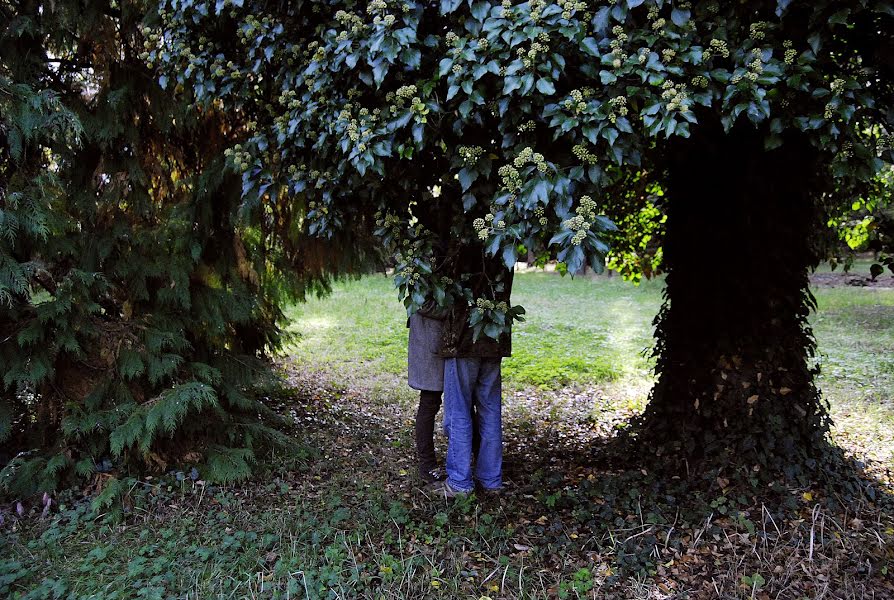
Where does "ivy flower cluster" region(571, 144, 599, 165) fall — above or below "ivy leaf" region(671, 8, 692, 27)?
below

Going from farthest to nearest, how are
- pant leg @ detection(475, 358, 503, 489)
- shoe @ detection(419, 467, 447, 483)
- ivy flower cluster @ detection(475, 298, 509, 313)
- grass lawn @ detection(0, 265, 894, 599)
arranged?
shoe @ detection(419, 467, 447, 483) < pant leg @ detection(475, 358, 503, 489) < grass lawn @ detection(0, 265, 894, 599) < ivy flower cluster @ detection(475, 298, 509, 313)

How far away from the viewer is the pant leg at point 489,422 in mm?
3836

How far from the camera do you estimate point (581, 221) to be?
6.87ft

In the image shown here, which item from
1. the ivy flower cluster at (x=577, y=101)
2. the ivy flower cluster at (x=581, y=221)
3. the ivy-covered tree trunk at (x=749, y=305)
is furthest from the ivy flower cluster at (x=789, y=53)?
the ivy-covered tree trunk at (x=749, y=305)

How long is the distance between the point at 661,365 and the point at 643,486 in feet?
2.95

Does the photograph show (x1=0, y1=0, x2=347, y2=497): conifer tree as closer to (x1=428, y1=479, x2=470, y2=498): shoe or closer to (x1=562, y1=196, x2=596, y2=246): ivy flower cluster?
(x1=428, y1=479, x2=470, y2=498): shoe

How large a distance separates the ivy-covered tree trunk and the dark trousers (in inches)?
51.3

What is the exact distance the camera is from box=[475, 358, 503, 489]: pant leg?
3.84 m

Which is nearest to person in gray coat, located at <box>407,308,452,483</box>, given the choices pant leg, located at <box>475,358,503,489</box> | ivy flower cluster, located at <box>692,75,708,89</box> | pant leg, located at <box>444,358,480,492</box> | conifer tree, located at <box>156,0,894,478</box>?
pant leg, located at <box>444,358,480,492</box>

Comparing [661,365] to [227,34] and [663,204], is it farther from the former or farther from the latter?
[227,34]

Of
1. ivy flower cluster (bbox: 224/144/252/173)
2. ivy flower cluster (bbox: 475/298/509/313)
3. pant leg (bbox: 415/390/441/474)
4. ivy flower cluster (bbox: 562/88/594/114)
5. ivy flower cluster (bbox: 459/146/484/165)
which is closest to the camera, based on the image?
ivy flower cluster (bbox: 562/88/594/114)

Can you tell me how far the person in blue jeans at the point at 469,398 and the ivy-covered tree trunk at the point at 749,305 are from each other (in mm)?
1215

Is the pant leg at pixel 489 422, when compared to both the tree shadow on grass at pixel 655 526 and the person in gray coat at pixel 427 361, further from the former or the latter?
the person in gray coat at pixel 427 361

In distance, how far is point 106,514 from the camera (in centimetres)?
368
